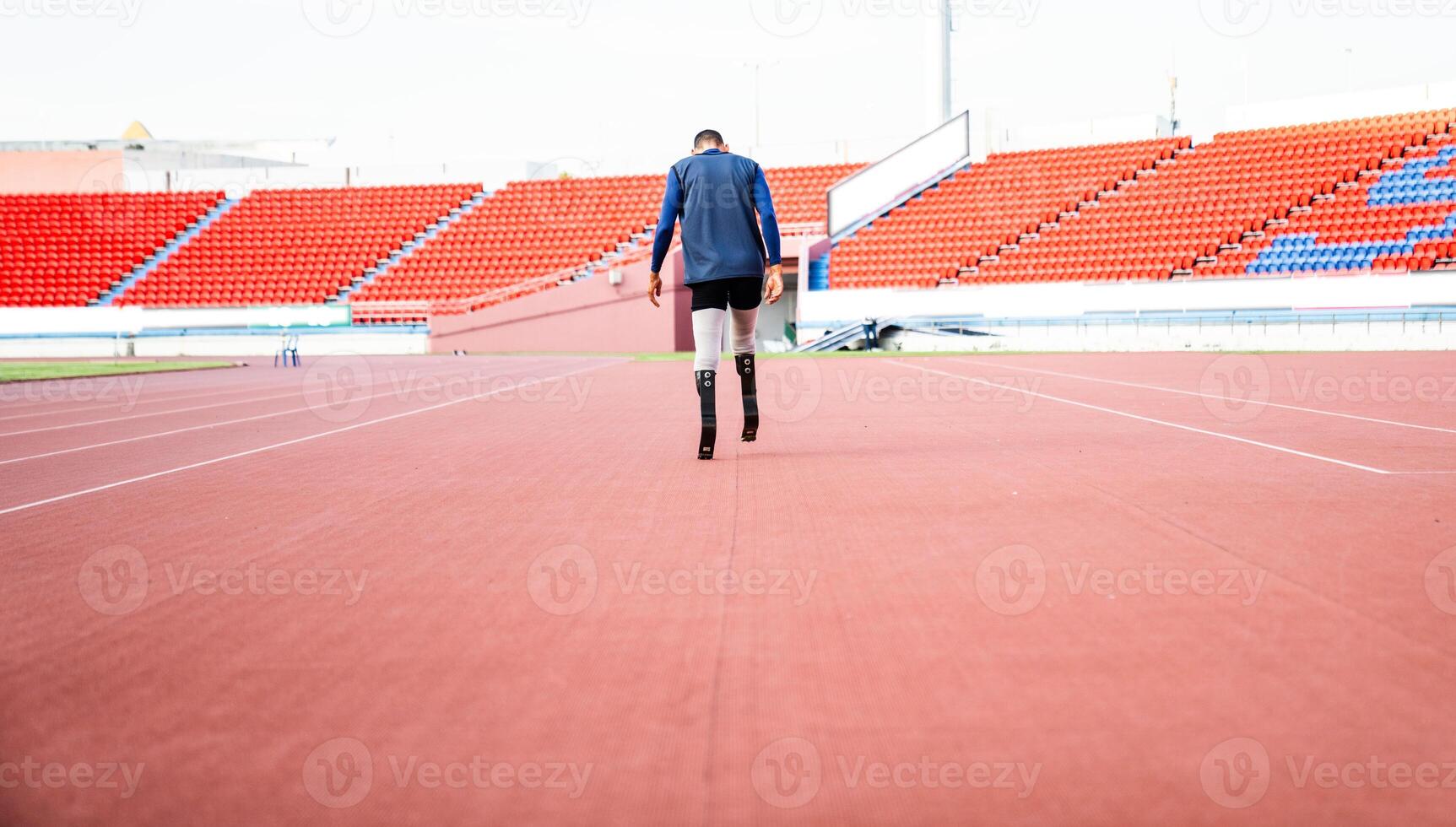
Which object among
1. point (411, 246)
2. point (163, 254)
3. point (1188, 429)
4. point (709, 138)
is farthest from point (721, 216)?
point (163, 254)

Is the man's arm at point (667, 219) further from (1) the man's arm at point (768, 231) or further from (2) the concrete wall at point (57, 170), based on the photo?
(2) the concrete wall at point (57, 170)

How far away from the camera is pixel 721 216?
6.32 meters

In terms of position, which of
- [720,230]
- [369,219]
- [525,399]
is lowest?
[525,399]

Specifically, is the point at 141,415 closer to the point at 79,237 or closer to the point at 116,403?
the point at 116,403

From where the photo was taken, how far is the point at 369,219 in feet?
133

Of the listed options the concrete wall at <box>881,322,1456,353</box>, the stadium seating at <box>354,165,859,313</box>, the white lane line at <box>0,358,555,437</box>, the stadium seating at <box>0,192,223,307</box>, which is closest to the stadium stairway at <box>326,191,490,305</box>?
the stadium seating at <box>354,165,859,313</box>

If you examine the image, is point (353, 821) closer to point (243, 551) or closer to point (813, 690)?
point (813, 690)

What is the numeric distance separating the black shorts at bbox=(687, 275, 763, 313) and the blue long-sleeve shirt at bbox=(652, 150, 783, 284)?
1.7 inches

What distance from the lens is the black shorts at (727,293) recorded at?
633 centimetres

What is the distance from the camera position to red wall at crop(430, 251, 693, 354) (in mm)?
32656

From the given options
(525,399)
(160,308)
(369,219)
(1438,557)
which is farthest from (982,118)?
(1438,557)

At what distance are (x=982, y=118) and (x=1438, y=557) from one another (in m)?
35.3

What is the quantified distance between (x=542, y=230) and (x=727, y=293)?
32.8 metres

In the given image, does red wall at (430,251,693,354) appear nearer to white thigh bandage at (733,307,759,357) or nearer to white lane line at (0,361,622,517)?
white lane line at (0,361,622,517)
